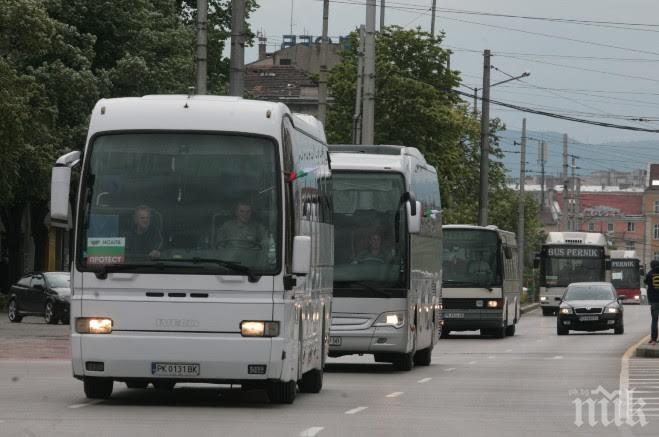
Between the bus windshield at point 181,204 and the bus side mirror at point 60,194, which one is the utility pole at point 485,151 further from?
the bus side mirror at point 60,194

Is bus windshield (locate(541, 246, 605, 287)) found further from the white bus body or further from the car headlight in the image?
the car headlight

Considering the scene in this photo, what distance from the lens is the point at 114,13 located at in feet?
201

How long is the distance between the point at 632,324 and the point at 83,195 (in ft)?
172

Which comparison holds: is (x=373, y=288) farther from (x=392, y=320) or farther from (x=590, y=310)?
(x=590, y=310)

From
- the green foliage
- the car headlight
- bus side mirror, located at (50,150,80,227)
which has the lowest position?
the car headlight

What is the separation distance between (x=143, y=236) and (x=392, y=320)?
30.6ft

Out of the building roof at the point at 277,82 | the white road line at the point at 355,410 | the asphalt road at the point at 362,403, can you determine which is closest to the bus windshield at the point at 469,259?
the asphalt road at the point at 362,403

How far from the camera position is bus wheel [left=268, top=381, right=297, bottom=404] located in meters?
19.5

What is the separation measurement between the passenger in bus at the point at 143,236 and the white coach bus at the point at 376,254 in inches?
344

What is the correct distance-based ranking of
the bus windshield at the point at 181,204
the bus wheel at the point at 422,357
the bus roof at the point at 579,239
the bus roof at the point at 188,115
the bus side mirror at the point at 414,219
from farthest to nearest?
1. the bus roof at the point at 579,239
2. the bus wheel at the point at 422,357
3. the bus side mirror at the point at 414,219
4. the bus roof at the point at 188,115
5. the bus windshield at the point at 181,204

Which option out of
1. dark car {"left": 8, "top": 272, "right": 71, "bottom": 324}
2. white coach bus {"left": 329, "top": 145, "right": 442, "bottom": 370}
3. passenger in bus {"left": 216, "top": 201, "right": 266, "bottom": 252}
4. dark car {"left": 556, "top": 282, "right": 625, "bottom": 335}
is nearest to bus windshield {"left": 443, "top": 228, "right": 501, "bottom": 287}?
dark car {"left": 556, "top": 282, "right": 625, "bottom": 335}

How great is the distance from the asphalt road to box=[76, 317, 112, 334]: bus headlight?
740mm

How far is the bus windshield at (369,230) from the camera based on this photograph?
27812 millimetres

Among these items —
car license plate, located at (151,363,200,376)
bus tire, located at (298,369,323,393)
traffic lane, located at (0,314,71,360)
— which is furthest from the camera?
traffic lane, located at (0,314,71,360)
